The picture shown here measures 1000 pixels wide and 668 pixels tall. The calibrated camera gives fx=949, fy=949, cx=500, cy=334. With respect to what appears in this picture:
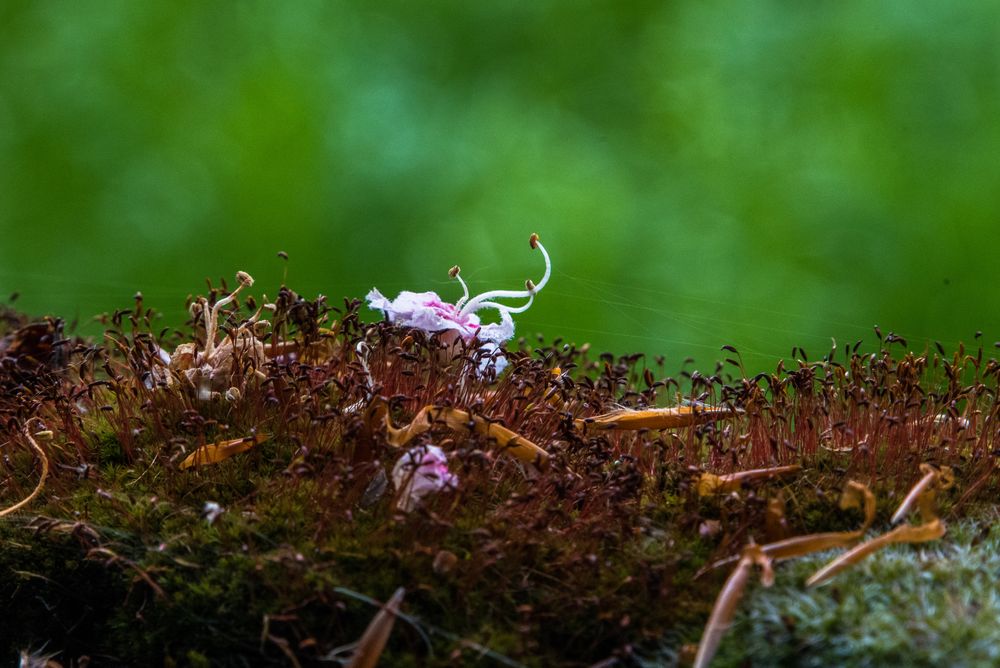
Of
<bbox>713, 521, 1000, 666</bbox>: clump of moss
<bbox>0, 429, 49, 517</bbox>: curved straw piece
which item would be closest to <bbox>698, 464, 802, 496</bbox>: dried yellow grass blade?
<bbox>713, 521, 1000, 666</bbox>: clump of moss

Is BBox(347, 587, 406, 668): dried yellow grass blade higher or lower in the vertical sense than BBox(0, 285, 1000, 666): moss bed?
lower

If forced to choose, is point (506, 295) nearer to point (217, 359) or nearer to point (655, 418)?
point (655, 418)

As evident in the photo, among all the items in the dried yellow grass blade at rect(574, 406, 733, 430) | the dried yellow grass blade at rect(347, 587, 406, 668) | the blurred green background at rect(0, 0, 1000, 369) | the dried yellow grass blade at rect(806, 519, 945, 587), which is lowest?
the dried yellow grass blade at rect(347, 587, 406, 668)

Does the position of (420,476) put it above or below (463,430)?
below

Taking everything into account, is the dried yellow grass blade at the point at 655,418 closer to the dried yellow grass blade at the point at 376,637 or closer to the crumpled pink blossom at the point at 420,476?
the crumpled pink blossom at the point at 420,476

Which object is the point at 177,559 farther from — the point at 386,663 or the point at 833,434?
the point at 833,434

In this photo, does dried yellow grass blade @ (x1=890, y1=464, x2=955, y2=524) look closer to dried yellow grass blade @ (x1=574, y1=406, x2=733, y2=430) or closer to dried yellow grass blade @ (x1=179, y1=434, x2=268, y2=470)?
dried yellow grass blade @ (x1=574, y1=406, x2=733, y2=430)

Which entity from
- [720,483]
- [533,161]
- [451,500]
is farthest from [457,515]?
[533,161]
